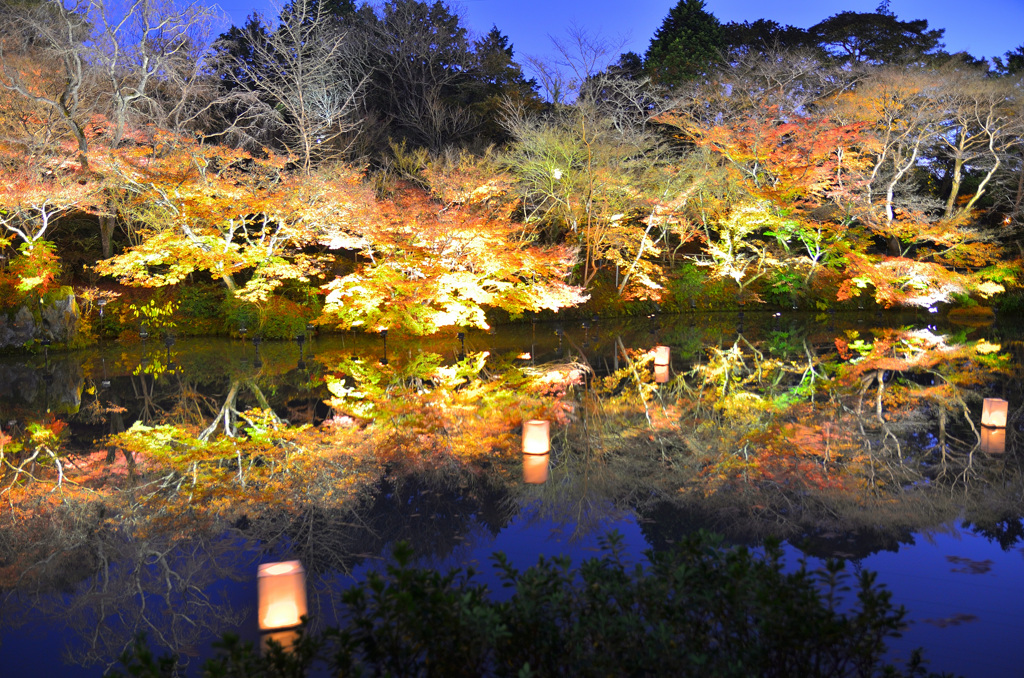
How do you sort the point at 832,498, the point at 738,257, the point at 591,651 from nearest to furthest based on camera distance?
the point at 591,651, the point at 832,498, the point at 738,257

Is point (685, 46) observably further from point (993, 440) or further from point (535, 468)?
point (535, 468)

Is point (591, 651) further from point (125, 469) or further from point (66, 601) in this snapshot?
point (125, 469)

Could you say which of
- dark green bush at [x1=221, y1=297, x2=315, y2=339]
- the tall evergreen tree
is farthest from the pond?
the tall evergreen tree

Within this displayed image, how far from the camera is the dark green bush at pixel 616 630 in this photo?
7.75ft

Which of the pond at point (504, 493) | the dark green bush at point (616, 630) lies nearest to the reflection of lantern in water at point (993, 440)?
the pond at point (504, 493)

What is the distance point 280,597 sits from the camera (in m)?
3.31

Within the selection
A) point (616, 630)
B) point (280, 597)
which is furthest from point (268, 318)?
point (616, 630)

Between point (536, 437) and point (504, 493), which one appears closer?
point (504, 493)

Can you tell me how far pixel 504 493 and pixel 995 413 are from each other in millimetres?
5088

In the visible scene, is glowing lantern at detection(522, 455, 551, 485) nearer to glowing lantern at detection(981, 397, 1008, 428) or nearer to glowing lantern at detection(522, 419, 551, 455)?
glowing lantern at detection(522, 419, 551, 455)

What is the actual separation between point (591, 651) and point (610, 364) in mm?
8729

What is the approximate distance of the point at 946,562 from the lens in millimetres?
3969

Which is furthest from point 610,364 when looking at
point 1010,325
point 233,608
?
point 1010,325

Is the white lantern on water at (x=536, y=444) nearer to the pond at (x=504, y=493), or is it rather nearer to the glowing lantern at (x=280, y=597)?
the pond at (x=504, y=493)
